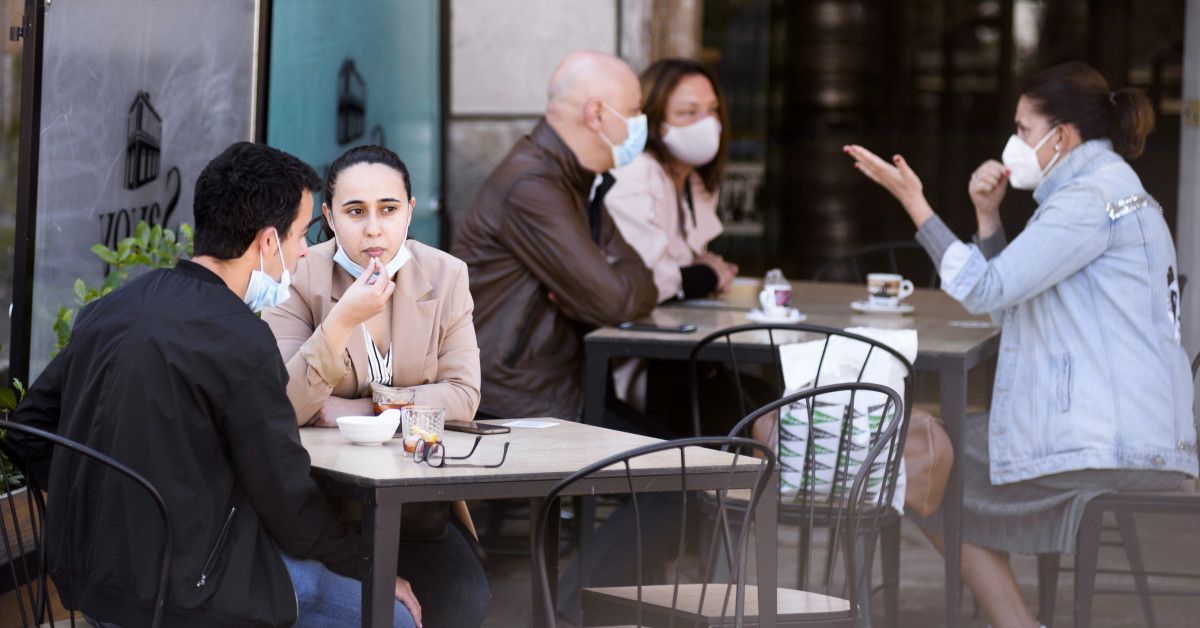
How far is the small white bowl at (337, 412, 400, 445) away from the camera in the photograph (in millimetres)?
2941

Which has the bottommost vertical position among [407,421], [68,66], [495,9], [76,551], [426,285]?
[76,551]

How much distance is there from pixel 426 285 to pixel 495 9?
11.5ft

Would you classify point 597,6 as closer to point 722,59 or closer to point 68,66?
point 68,66

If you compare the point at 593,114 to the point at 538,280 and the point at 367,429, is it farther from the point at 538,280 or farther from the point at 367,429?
the point at 367,429

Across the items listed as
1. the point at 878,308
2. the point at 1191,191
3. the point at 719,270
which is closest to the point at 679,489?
the point at 878,308

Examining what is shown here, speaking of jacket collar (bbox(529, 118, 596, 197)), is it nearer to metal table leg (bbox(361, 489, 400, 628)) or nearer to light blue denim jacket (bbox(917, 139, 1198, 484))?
light blue denim jacket (bbox(917, 139, 1198, 484))

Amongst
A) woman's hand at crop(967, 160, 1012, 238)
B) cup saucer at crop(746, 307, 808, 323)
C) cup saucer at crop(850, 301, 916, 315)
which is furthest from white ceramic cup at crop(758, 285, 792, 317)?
woman's hand at crop(967, 160, 1012, 238)

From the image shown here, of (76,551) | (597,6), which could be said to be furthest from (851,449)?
(597,6)

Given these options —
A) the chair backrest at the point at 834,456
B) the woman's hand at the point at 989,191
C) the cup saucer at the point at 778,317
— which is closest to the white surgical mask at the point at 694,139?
the cup saucer at the point at 778,317

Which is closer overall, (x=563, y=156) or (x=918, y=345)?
(x=918, y=345)

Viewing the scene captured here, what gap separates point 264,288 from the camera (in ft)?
9.09

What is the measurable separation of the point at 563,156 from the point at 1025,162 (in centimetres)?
140

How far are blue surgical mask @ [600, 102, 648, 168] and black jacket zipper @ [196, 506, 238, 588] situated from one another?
2539 millimetres

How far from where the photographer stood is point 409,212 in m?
3.44
